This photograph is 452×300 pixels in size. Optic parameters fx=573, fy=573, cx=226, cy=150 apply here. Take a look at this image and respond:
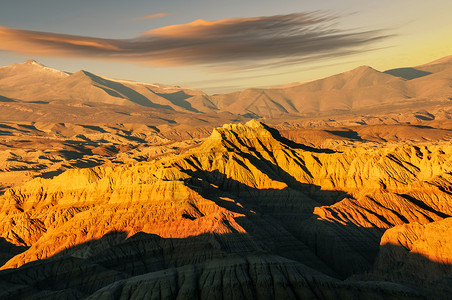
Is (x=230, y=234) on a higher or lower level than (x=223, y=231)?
lower

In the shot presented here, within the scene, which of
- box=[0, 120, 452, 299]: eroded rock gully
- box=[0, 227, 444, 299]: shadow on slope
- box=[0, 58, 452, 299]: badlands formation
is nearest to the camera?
box=[0, 227, 444, 299]: shadow on slope

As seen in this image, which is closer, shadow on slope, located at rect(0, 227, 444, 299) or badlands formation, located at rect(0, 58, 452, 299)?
shadow on slope, located at rect(0, 227, 444, 299)

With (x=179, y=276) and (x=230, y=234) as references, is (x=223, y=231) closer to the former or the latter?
(x=230, y=234)

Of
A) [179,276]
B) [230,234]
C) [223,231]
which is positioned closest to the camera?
[179,276]

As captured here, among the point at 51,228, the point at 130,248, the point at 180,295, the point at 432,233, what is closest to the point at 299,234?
the point at 432,233

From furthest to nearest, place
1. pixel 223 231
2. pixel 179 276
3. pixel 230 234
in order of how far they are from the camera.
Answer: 1. pixel 223 231
2. pixel 230 234
3. pixel 179 276

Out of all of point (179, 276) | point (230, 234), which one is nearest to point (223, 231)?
point (230, 234)

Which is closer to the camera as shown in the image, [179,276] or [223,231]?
[179,276]

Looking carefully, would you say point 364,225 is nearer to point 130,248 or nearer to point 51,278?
point 130,248
